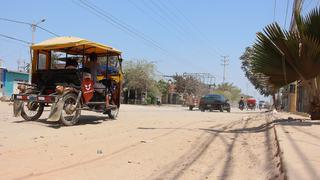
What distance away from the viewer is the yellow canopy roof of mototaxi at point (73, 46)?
14.3 m

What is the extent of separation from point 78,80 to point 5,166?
7.53m

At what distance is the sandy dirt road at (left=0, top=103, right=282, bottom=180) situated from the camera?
22.4 ft

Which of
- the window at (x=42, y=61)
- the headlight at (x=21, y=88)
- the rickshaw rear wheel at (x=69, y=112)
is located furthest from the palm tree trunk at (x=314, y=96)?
the headlight at (x=21, y=88)

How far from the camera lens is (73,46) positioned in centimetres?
1452

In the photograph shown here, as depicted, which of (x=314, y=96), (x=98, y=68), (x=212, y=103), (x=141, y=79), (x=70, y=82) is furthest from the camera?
(x=141, y=79)

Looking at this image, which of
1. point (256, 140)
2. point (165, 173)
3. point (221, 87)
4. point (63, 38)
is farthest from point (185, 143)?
point (221, 87)

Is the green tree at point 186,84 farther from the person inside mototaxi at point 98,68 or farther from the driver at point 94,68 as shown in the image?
the driver at point 94,68

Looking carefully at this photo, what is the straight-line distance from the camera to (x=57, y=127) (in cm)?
1302

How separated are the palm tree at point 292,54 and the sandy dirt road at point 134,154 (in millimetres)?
2327

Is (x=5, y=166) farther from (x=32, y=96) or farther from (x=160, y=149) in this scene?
(x=32, y=96)

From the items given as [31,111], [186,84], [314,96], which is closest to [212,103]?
[314,96]

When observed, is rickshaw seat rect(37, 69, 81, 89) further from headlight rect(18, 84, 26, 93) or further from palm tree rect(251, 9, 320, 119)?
palm tree rect(251, 9, 320, 119)

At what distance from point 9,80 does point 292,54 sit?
1718 inches

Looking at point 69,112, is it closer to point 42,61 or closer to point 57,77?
point 57,77
